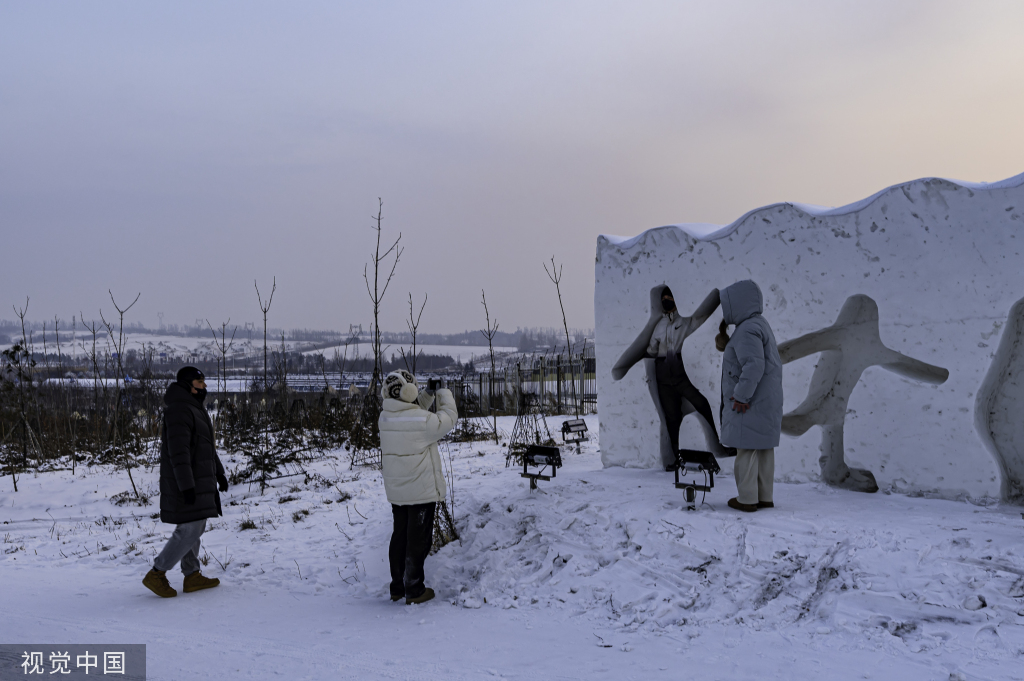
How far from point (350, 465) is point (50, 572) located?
4.90 meters

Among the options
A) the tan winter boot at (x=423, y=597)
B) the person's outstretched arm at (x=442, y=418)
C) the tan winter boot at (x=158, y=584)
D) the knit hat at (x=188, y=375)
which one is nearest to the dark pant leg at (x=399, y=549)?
the tan winter boot at (x=423, y=597)

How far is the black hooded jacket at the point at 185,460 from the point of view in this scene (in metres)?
4.66

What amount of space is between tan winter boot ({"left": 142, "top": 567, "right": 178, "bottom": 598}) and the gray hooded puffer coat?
445cm

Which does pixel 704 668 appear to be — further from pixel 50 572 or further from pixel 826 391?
pixel 50 572

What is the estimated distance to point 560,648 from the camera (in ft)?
12.1

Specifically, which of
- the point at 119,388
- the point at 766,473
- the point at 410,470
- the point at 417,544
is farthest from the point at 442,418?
the point at 119,388

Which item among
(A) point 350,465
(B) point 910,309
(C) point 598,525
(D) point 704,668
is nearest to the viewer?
(D) point 704,668

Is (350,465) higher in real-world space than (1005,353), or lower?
lower

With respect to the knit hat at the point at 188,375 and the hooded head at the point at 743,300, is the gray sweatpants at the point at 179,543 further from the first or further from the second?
the hooded head at the point at 743,300

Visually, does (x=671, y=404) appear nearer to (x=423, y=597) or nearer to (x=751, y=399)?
(x=751, y=399)

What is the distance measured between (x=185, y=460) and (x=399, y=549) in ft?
5.59

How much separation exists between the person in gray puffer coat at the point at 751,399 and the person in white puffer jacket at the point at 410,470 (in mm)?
2314

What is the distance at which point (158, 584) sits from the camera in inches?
187

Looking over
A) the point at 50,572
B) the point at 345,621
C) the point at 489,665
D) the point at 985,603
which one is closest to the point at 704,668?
the point at 489,665
